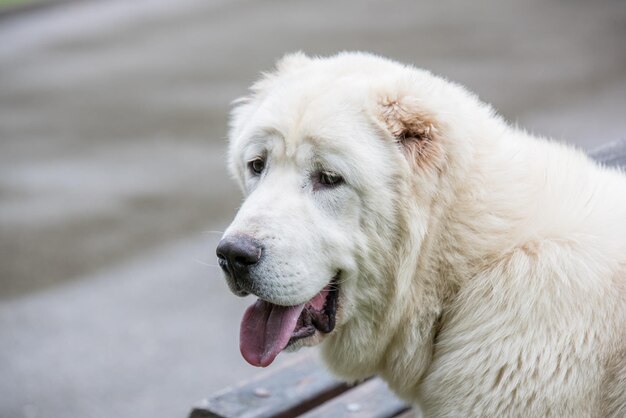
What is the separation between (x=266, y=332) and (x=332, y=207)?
A: 52cm

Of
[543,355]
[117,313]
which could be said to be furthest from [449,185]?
[117,313]

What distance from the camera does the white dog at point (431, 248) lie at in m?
2.84

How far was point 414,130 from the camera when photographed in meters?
3.05

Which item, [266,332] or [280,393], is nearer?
[266,332]

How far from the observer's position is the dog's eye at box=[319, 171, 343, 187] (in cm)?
308

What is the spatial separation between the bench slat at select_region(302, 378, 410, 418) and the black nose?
3.30 feet

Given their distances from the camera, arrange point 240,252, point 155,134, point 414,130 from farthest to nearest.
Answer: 1. point 155,134
2. point 414,130
3. point 240,252

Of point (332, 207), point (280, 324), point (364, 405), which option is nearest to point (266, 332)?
point (280, 324)

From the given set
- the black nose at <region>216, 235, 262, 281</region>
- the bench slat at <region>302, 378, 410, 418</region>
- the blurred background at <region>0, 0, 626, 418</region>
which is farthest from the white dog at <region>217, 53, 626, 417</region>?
the blurred background at <region>0, 0, 626, 418</region>

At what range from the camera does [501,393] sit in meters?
2.85

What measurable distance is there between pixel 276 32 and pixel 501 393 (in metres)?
10.1

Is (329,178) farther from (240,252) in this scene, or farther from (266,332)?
(266,332)

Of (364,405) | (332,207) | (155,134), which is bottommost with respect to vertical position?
(364,405)

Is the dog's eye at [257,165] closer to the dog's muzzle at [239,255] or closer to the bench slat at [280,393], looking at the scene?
the dog's muzzle at [239,255]
